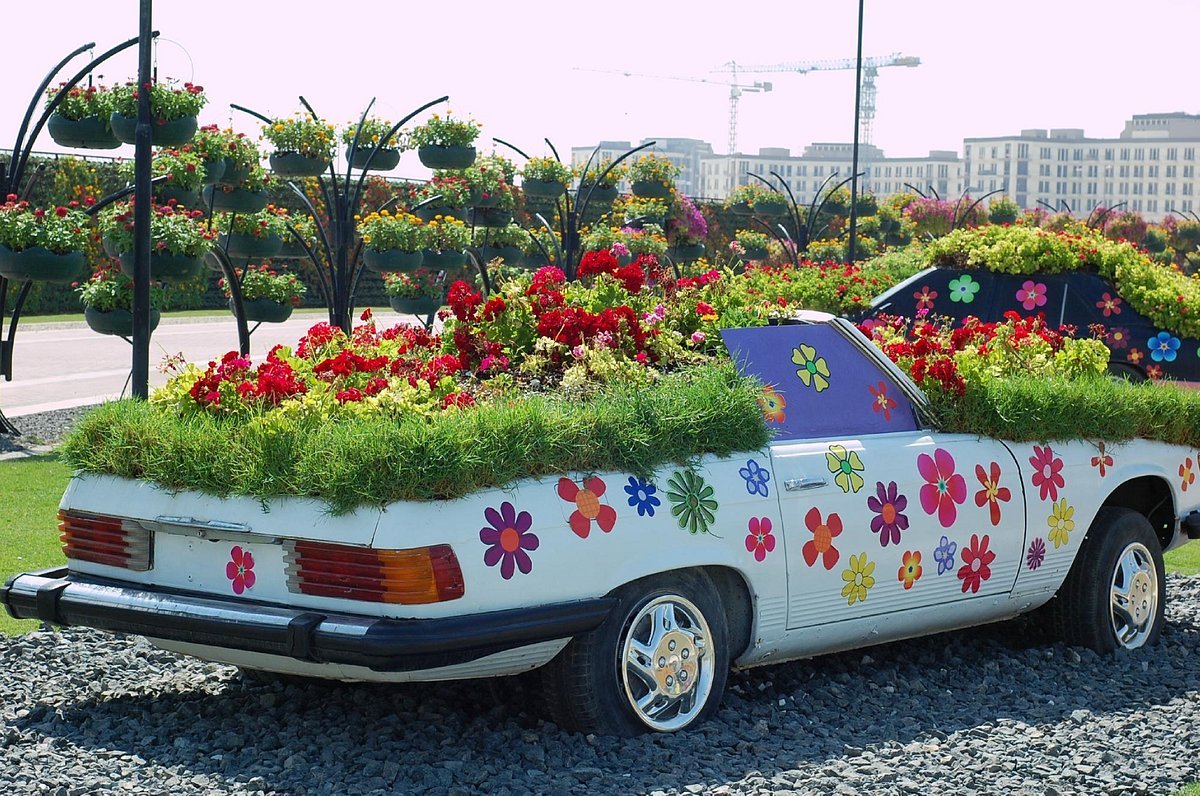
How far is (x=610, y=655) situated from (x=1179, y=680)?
262 centimetres

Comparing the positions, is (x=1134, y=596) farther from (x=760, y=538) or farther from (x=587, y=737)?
(x=587, y=737)

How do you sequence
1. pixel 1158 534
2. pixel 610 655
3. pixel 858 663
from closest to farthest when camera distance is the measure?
pixel 610 655 < pixel 858 663 < pixel 1158 534

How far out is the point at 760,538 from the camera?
5.22m

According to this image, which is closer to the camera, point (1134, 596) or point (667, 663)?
point (667, 663)

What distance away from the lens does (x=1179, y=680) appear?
6.18 metres

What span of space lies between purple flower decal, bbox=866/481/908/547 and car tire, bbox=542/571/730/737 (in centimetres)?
71

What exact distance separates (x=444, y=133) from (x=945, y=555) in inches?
543

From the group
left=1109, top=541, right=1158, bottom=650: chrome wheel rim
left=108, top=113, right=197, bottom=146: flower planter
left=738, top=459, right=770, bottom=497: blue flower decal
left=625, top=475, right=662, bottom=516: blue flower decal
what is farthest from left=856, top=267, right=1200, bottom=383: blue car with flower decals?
left=625, top=475, right=662, bottom=516: blue flower decal

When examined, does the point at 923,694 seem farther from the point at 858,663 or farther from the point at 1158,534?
the point at 1158,534

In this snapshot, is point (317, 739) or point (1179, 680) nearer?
point (317, 739)

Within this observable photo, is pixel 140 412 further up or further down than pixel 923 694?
further up

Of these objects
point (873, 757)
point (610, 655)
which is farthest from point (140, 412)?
point (873, 757)

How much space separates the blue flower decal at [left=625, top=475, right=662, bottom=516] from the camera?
16.2ft

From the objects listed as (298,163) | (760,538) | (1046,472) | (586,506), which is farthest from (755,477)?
(298,163)
